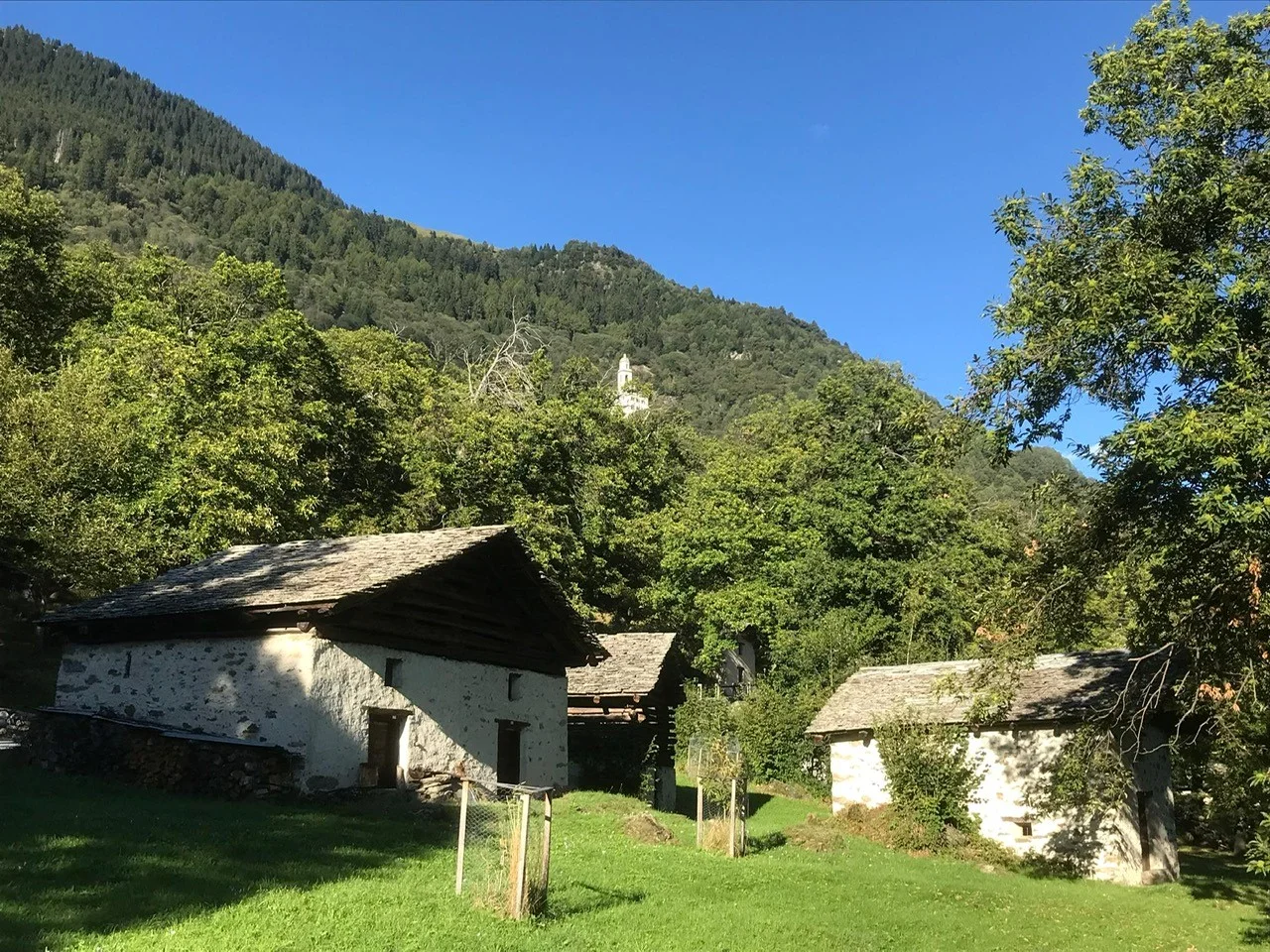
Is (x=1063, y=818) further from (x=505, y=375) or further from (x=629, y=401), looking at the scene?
(x=629, y=401)

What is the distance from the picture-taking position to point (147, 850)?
37.9 ft

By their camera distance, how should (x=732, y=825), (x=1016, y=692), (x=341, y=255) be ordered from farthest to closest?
(x=341, y=255), (x=1016, y=692), (x=732, y=825)

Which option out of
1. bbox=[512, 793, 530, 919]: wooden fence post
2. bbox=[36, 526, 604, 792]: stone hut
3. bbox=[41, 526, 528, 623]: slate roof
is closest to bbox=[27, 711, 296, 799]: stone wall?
bbox=[36, 526, 604, 792]: stone hut

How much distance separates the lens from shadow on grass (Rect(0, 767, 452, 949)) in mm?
9234

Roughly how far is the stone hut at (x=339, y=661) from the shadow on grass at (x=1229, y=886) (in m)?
14.3

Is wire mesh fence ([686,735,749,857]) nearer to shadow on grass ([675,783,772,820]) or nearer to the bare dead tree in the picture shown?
shadow on grass ([675,783,772,820])

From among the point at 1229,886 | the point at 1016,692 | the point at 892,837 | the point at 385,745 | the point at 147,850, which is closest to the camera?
the point at 147,850

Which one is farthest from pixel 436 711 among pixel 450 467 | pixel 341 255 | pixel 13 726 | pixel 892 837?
pixel 341 255

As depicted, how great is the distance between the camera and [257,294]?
3800 centimetres

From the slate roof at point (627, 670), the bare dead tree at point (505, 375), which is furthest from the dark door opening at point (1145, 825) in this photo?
the bare dead tree at point (505, 375)

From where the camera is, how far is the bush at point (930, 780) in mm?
24062

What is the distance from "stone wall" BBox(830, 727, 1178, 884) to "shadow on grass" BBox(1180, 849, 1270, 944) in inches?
40.0

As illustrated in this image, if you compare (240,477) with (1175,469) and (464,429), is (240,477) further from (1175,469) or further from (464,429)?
(1175,469)

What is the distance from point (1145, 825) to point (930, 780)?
5143 millimetres
